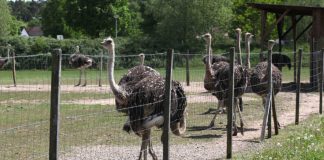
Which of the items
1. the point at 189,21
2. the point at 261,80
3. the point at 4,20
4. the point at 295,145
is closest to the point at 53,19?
the point at 4,20

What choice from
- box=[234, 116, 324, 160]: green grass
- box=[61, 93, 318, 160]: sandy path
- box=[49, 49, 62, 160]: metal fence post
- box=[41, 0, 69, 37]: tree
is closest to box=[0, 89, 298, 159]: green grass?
box=[61, 93, 318, 160]: sandy path

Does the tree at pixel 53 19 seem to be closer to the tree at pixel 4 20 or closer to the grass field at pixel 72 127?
the tree at pixel 4 20

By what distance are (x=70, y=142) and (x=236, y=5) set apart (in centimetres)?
4399

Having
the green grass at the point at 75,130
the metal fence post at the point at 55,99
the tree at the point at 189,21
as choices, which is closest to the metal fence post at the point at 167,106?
the green grass at the point at 75,130

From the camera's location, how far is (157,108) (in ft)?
26.7

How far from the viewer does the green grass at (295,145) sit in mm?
8641

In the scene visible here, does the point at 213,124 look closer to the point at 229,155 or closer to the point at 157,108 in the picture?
the point at 229,155

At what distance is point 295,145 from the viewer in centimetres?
959

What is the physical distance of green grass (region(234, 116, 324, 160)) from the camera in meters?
8.64

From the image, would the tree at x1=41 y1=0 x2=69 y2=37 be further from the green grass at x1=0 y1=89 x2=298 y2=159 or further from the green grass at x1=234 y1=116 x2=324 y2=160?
Result: the green grass at x1=234 y1=116 x2=324 y2=160

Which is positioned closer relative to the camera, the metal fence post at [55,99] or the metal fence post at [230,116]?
the metal fence post at [55,99]

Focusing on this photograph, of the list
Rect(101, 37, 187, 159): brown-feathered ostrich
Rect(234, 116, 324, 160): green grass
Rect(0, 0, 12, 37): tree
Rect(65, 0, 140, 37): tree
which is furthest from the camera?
Rect(65, 0, 140, 37): tree

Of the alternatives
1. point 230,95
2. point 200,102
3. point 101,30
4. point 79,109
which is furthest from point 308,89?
point 101,30

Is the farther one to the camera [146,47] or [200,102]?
[146,47]
